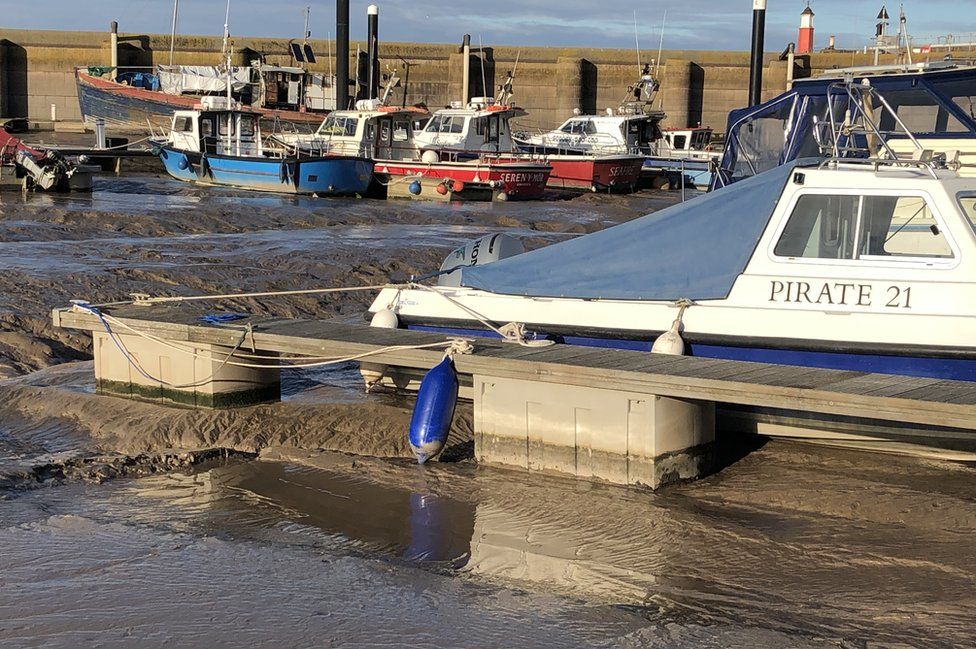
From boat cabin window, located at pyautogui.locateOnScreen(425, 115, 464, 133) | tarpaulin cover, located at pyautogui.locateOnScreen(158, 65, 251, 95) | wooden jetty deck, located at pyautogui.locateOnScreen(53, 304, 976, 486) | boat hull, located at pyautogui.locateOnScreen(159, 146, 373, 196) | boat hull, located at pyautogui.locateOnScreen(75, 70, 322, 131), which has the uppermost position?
tarpaulin cover, located at pyautogui.locateOnScreen(158, 65, 251, 95)

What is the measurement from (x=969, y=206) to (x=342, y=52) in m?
28.1

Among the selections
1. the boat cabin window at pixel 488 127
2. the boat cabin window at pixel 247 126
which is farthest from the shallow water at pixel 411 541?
the boat cabin window at pixel 488 127

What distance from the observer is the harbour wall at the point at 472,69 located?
4600 centimetres

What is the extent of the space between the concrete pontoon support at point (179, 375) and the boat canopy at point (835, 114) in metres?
6.88

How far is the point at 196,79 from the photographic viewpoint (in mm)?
40156

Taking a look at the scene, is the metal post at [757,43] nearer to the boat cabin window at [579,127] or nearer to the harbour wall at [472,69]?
the boat cabin window at [579,127]

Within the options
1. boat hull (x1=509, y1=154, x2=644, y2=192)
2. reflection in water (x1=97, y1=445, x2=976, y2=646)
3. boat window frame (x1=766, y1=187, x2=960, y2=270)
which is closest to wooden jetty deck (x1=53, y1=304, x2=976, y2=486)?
reflection in water (x1=97, y1=445, x2=976, y2=646)

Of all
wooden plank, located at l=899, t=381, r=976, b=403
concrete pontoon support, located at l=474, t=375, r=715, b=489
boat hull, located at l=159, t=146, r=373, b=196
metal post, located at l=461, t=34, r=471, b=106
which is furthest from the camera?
metal post, located at l=461, t=34, r=471, b=106

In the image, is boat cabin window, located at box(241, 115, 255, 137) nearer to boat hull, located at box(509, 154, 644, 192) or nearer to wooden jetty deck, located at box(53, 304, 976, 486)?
boat hull, located at box(509, 154, 644, 192)

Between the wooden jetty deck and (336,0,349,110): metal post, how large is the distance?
2585 centimetres

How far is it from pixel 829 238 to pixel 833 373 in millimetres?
1057

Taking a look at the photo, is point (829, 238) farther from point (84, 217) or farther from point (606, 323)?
point (84, 217)

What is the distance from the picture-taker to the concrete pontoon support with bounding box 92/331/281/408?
30.4 ft

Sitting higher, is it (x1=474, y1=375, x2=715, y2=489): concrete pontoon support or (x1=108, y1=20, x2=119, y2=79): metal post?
(x1=108, y1=20, x2=119, y2=79): metal post
